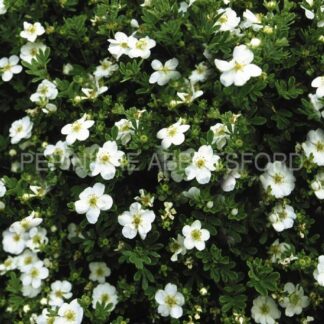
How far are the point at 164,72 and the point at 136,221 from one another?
752 millimetres

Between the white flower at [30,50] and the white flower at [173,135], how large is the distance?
0.93 m

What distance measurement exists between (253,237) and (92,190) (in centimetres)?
86

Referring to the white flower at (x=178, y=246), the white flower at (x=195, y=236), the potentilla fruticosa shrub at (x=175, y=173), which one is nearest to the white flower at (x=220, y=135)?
the potentilla fruticosa shrub at (x=175, y=173)

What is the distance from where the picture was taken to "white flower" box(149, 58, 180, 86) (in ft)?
8.98

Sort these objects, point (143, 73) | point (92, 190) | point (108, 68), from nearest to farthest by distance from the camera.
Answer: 1. point (92, 190)
2. point (143, 73)
3. point (108, 68)

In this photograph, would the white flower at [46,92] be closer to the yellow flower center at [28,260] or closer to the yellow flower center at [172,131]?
the yellow flower center at [172,131]

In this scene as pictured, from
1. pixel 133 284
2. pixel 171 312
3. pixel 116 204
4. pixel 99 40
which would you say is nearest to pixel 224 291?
pixel 171 312

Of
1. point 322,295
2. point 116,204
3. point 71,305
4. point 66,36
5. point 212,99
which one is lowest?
point 322,295

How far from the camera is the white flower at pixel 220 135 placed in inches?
98.7

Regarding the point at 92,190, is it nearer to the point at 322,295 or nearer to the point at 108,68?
the point at 108,68

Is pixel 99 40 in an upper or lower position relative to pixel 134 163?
upper

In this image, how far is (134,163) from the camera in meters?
2.67

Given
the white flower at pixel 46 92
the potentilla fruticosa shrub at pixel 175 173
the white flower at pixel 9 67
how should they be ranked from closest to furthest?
the potentilla fruticosa shrub at pixel 175 173, the white flower at pixel 46 92, the white flower at pixel 9 67

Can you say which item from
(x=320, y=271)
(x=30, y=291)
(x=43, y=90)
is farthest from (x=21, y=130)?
(x=320, y=271)
